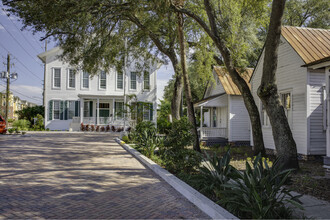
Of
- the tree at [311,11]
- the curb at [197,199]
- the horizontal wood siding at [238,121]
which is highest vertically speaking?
the tree at [311,11]

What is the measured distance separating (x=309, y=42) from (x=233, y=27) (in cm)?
349

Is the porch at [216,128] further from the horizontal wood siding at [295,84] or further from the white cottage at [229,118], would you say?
the horizontal wood siding at [295,84]

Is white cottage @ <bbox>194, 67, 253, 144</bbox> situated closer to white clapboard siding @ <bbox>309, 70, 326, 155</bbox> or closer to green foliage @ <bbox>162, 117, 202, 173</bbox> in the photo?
white clapboard siding @ <bbox>309, 70, 326, 155</bbox>

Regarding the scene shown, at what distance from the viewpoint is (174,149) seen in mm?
7828

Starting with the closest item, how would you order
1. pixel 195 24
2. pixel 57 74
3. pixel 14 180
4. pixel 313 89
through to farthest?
pixel 14 180
pixel 313 89
pixel 195 24
pixel 57 74

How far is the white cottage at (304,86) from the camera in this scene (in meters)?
11.1

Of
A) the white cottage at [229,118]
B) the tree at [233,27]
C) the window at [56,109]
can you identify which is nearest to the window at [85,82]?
the window at [56,109]

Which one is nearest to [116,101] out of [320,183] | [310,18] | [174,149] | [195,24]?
[195,24]

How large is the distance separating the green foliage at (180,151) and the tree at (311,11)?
19665mm

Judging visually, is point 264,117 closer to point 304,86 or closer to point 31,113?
point 304,86

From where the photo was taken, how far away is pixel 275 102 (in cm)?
815

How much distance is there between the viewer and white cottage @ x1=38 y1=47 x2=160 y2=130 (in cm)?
2884

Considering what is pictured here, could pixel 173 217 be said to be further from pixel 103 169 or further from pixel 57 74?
pixel 57 74

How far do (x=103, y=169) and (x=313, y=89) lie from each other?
8.62 meters
